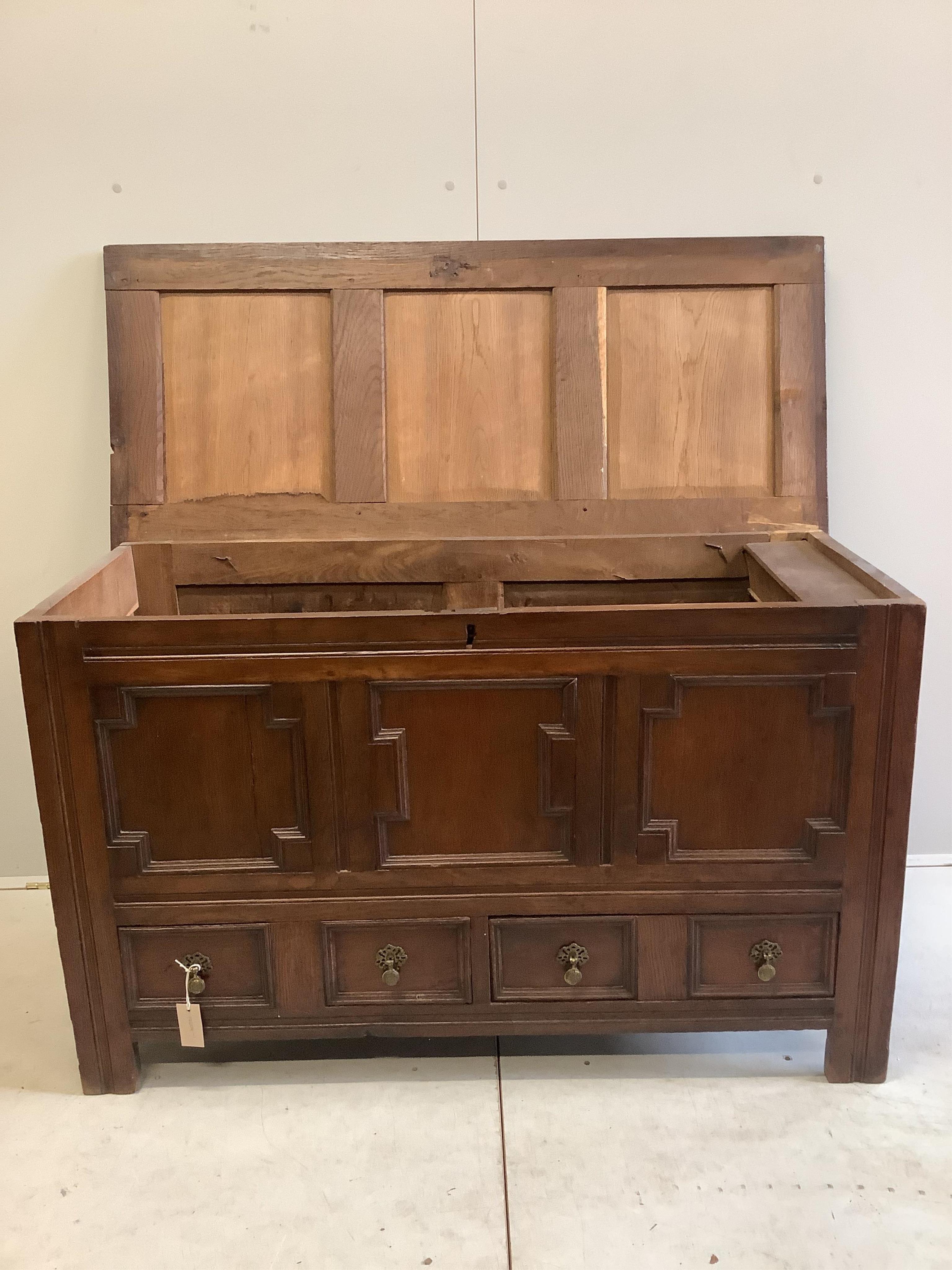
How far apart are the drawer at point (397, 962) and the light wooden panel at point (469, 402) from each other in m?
0.96

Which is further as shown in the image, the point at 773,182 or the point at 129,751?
the point at 773,182

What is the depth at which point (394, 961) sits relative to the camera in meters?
1.73

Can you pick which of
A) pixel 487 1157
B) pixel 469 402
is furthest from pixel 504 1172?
pixel 469 402

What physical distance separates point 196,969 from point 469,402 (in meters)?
1.30

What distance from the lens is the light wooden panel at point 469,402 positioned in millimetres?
2229

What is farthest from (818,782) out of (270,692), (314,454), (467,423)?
(314,454)

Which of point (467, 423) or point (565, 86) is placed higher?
point (565, 86)

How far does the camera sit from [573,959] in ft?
5.68

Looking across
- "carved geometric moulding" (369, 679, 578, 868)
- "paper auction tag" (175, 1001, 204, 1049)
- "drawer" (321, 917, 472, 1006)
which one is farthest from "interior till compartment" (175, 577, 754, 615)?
"paper auction tag" (175, 1001, 204, 1049)

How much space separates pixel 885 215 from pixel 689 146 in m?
0.47

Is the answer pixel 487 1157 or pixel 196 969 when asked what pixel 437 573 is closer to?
pixel 196 969

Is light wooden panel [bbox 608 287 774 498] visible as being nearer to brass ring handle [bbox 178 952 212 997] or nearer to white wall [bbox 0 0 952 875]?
white wall [bbox 0 0 952 875]

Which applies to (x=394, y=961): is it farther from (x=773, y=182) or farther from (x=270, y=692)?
(x=773, y=182)

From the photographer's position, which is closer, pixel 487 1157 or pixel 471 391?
pixel 487 1157
